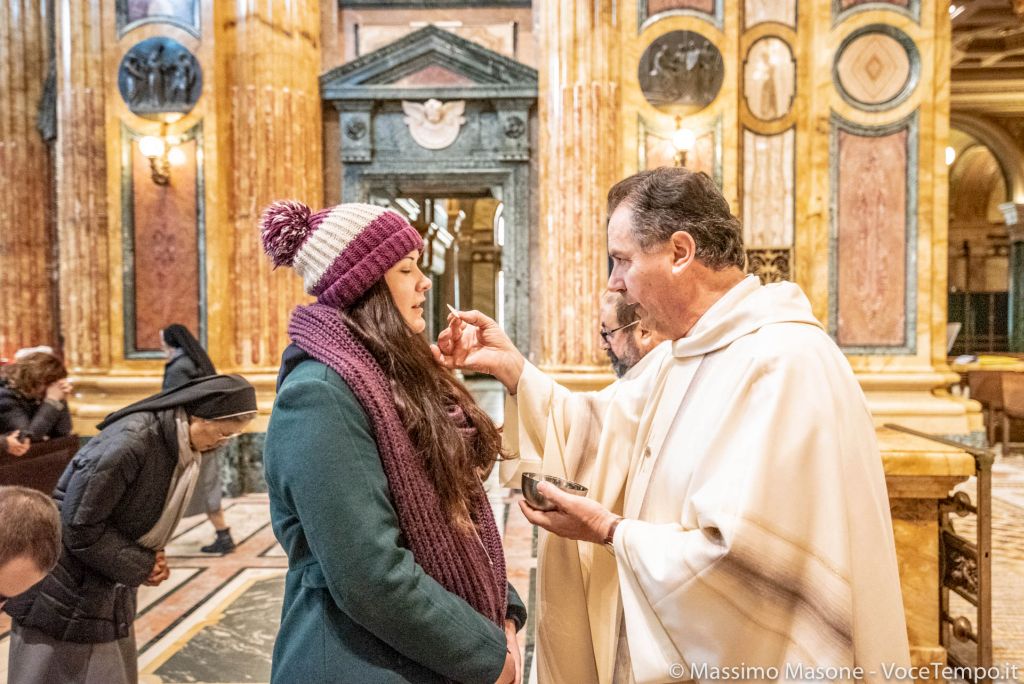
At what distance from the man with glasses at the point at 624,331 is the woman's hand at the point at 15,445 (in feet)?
14.5

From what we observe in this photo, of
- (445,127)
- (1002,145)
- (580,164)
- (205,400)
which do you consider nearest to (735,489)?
(205,400)

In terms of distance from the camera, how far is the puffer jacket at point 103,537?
2254 mm

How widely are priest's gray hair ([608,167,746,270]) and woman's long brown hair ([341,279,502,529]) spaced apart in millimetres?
570

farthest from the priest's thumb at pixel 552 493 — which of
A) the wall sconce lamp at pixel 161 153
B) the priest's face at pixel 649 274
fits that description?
the wall sconce lamp at pixel 161 153

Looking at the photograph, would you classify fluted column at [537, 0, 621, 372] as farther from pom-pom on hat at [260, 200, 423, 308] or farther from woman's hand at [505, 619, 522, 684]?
pom-pom on hat at [260, 200, 423, 308]

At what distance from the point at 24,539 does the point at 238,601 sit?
9.48ft

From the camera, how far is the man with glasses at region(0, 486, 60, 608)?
5.88ft

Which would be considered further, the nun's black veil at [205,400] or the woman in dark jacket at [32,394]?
the woman in dark jacket at [32,394]

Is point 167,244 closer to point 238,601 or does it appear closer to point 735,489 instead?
point 238,601

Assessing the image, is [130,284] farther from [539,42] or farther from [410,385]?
[410,385]

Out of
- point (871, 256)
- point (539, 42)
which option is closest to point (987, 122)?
point (871, 256)

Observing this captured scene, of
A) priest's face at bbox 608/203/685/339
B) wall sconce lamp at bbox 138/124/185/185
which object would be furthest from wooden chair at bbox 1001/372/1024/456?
wall sconce lamp at bbox 138/124/185/185

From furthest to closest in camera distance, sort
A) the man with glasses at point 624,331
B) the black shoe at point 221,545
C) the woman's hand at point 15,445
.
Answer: the black shoe at point 221,545
the woman's hand at point 15,445
the man with glasses at point 624,331

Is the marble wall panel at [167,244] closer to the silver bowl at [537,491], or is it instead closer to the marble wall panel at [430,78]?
the marble wall panel at [430,78]
